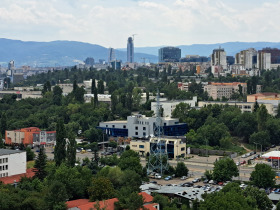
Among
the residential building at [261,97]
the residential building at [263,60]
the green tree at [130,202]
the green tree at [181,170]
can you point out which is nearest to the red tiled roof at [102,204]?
the green tree at [130,202]

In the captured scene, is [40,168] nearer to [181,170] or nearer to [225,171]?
[181,170]

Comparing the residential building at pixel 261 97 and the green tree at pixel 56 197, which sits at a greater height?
the residential building at pixel 261 97

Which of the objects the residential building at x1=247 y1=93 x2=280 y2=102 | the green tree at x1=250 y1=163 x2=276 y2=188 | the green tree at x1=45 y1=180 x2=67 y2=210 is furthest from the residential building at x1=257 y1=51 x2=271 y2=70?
the green tree at x1=45 y1=180 x2=67 y2=210

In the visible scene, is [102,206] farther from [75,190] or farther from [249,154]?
[249,154]

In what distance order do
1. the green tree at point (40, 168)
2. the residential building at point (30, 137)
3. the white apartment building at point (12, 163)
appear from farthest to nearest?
the residential building at point (30, 137) → the white apartment building at point (12, 163) → the green tree at point (40, 168)

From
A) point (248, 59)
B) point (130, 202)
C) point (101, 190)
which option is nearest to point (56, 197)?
point (101, 190)

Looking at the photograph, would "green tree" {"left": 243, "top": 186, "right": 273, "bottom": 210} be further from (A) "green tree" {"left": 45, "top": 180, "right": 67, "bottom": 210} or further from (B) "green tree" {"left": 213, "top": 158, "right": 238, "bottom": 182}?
(A) "green tree" {"left": 45, "top": 180, "right": 67, "bottom": 210}

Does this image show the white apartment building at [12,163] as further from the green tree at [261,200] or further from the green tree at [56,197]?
the green tree at [261,200]
